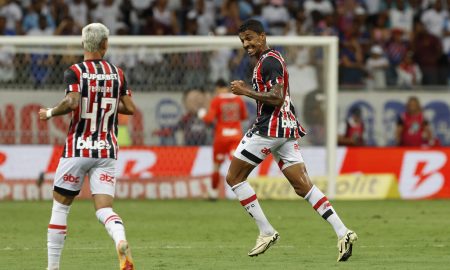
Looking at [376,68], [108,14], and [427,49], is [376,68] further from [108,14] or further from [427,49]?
[108,14]

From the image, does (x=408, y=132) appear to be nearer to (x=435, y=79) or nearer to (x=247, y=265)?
(x=435, y=79)

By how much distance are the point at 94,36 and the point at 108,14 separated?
16.3 meters

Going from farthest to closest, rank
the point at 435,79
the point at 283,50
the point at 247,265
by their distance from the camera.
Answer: the point at 435,79 → the point at 283,50 → the point at 247,265

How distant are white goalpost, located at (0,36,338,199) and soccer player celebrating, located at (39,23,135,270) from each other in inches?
422

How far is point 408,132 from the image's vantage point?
22.7 meters

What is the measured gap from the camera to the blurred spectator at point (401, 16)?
2693 cm

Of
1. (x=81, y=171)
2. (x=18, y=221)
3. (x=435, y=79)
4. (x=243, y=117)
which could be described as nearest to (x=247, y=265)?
(x=81, y=171)

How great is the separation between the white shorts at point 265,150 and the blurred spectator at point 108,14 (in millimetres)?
14188

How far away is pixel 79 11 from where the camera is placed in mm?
25219

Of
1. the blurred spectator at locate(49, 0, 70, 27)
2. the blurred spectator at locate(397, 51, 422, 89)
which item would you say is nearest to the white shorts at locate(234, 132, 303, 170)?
the blurred spectator at locate(397, 51, 422, 89)

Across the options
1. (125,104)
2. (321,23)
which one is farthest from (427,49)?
(125,104)

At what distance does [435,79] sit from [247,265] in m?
14.2

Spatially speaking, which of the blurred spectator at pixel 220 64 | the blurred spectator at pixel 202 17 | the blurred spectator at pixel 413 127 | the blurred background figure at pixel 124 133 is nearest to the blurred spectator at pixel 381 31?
the blurred spectator at pixel 413 127

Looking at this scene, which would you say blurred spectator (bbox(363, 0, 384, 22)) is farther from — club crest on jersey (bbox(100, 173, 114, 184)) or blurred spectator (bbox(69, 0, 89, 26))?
club crest on jersey (bbox(100, 173, 114, 184))
